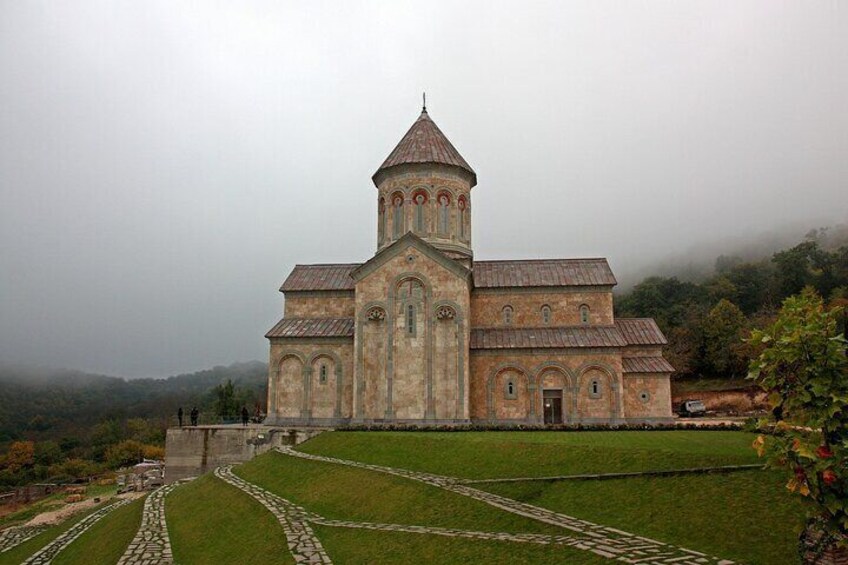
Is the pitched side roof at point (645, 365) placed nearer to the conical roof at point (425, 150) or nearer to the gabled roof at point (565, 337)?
the gabled roof at point (565, 337)

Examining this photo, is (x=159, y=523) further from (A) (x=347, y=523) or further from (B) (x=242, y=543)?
(A) (x=347, y=523)

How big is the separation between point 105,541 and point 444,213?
2114cm

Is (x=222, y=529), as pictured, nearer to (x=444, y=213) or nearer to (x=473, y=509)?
(x=473, y=509)

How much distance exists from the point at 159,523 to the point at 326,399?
13.1m

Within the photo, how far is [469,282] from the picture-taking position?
102ft

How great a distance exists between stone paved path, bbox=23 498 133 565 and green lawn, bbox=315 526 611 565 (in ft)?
33.3

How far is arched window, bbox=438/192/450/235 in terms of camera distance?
32906 mm

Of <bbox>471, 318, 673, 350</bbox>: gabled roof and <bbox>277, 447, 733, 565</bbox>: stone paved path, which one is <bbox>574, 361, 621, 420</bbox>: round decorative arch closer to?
<bbox>471, 318, 673, 350</bbox>: gabled roof

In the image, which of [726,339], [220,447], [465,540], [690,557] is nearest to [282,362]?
[220,447]

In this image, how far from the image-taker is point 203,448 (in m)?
28.7

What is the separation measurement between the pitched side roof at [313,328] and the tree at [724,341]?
36.6 m

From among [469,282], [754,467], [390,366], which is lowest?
[754,467]

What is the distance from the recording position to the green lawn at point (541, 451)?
49.1ft

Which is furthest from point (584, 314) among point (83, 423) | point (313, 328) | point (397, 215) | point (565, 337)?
point (83, 423)
